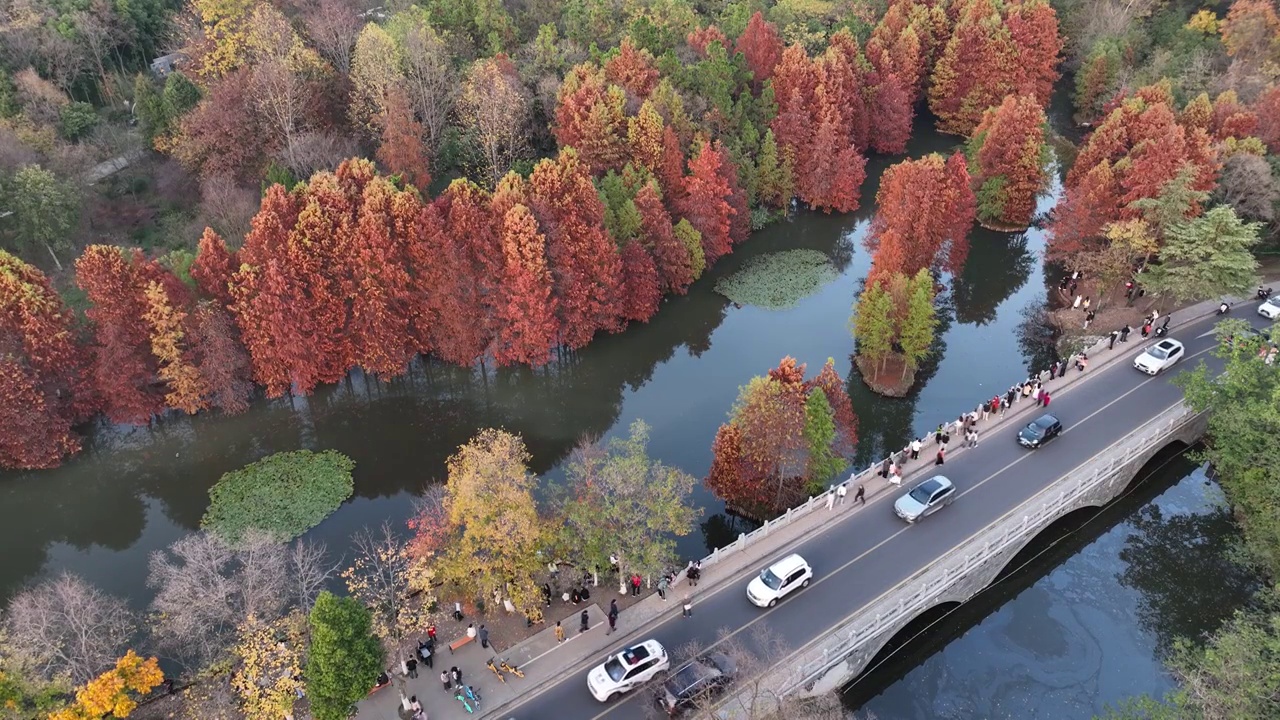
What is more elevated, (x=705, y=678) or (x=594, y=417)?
(x=705, y=678)

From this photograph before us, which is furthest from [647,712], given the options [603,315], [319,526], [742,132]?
[742,132]

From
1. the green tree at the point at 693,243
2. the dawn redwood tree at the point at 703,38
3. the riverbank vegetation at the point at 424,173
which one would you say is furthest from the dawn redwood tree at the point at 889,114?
the green tree at the point at 693,243

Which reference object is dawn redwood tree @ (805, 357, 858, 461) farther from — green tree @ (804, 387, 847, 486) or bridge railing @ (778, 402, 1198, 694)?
bridge railing @ (778, 402, 1198, 694)

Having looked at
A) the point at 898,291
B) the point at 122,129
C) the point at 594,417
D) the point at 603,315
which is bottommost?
the point at 594,417

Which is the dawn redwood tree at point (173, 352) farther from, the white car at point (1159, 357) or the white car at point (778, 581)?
the white car at point (1159, 357)

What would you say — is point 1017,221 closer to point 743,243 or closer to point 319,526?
point 743,243

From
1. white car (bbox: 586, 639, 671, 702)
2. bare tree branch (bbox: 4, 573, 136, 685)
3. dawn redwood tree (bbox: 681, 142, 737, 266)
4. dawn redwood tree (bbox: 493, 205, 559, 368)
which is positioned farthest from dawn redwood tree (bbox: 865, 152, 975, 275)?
bare tree branch (bbox: 4, 573, 136, 685)
